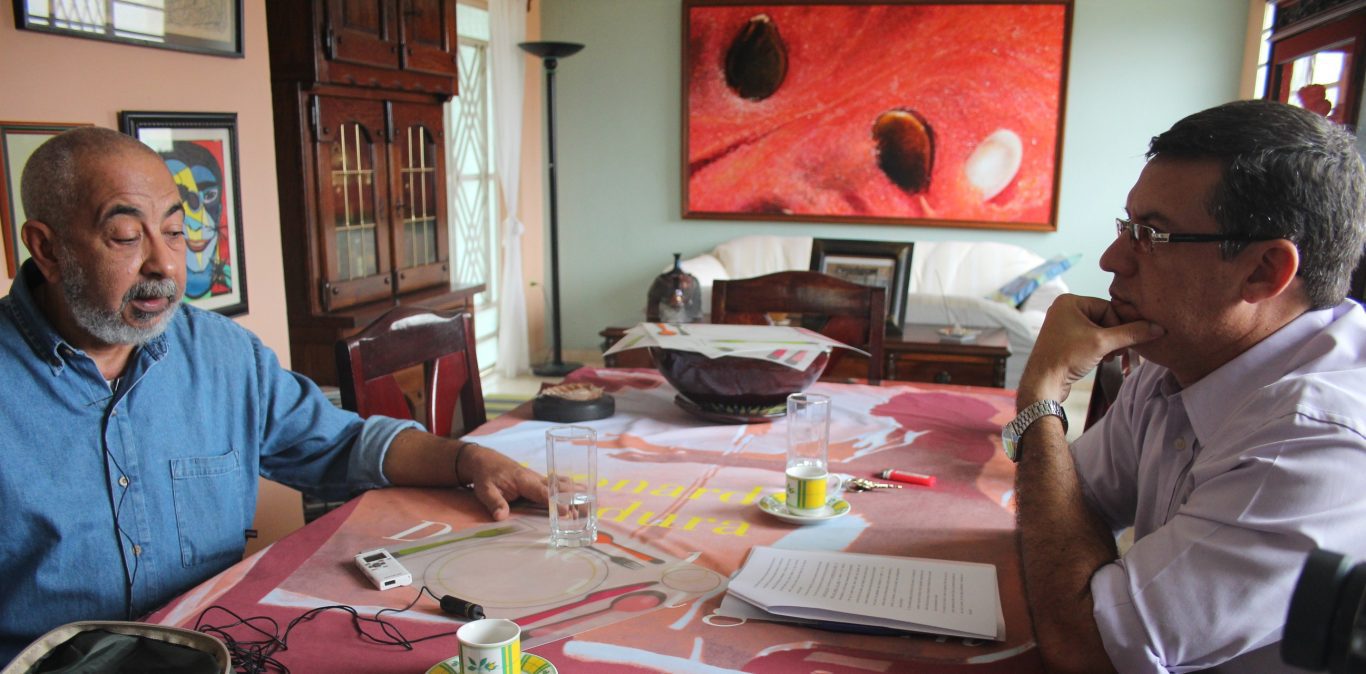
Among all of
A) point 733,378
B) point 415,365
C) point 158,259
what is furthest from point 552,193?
point 158,259

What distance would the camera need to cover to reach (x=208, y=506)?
1467mm

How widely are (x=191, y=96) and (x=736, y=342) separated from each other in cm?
151

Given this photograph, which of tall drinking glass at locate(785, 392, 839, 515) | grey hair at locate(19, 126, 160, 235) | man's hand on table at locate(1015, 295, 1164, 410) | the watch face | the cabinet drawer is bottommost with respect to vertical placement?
the cabinet drawer

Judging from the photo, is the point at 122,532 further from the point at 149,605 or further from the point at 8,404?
the point at 8,404

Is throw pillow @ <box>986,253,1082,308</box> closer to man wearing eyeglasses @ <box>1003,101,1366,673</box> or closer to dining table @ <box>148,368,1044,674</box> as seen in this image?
dining table @ <box>148,368,1044,674</box>

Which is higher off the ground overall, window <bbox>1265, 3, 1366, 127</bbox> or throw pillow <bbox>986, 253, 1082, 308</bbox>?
window <bbox>1265, 3, 1366, 127</bbox>

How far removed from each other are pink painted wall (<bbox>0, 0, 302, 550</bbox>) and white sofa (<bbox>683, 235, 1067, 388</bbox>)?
2.38 meters

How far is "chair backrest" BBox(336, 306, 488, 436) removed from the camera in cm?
184

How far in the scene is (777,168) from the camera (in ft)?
18.5

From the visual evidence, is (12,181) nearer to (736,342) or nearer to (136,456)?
(136,456)

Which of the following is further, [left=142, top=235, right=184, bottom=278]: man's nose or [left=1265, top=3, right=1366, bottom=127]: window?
[left=1265, top=3, right=1366, bottom=127]: window

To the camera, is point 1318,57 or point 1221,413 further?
point 1318,57

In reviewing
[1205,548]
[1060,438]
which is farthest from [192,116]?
[1205,548]

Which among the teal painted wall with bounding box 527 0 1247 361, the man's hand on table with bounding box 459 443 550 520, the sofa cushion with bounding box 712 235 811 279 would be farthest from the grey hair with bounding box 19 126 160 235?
the teal painted wall with bounding box 527 0 1247 361
